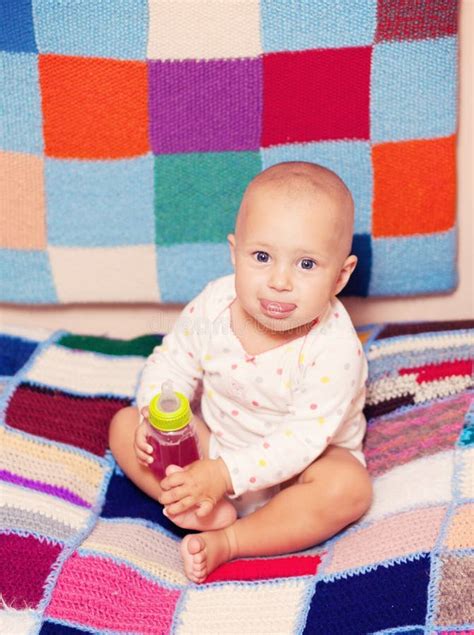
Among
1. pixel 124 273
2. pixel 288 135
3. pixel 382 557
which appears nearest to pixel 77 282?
pixel 124 273

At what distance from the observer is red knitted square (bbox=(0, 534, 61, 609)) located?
104cm

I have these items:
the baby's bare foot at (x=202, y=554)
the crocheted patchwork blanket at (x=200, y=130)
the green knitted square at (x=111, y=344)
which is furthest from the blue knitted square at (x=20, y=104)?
the baby's bare foot at (x=202, y=554)

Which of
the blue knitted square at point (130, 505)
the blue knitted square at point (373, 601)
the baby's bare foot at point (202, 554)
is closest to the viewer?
the blue knitted square at point (373, 601)

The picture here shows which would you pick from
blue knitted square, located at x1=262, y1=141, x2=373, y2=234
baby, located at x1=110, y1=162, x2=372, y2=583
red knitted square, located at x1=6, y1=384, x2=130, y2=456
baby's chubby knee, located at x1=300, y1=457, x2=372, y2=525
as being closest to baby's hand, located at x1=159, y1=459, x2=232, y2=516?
baby, located at x1=110, y1=162, x2=372, y2=583

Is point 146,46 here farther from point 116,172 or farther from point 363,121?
point 363,121

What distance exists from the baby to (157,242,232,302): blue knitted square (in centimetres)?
17

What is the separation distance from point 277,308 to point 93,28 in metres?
0.53

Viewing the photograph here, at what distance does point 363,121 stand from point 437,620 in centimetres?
74

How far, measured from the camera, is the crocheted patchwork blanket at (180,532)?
1.01 metres

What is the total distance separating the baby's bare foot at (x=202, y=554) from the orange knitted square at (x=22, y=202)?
59cm

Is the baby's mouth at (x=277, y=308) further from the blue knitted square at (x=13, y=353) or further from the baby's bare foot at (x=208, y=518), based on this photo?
the blue knitted square at (x=13, y=353)

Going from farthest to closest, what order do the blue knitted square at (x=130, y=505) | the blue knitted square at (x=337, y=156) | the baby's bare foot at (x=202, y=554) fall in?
the blue knitted square at (x=337, y=156)
the blue knitted square at (x=130, y=505)
the baby's bare foot at (x=202, y=554)

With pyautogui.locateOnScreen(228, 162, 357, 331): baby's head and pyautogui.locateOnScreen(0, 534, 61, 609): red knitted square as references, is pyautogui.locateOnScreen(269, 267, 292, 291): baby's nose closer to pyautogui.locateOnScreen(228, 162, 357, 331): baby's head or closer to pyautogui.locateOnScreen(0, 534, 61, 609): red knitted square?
pyautogui.locateOnScreen(228, 162, 357, 331): baby's head

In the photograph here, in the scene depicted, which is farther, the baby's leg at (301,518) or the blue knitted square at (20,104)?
the blue knitted square at (20,104)
